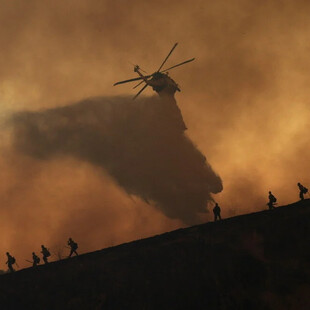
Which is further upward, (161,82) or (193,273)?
(161,82)

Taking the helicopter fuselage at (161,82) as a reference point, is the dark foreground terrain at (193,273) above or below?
below

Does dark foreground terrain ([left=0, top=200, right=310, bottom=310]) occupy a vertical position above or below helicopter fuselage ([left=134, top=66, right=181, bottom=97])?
below

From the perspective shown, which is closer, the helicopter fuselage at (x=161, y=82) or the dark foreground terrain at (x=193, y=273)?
the dark foreground terrain at (x=193, y=273)

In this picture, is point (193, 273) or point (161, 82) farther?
point (161, 82)

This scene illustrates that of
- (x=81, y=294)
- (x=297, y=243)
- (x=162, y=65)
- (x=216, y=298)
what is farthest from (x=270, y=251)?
(x=162, y=65)

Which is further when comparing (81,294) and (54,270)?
(54,270)

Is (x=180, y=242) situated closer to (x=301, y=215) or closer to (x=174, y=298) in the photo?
(x=174, y=298)

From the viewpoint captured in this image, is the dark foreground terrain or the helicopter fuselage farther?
the helicopter fuselage

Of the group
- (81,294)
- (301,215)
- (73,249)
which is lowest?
(81,294)
